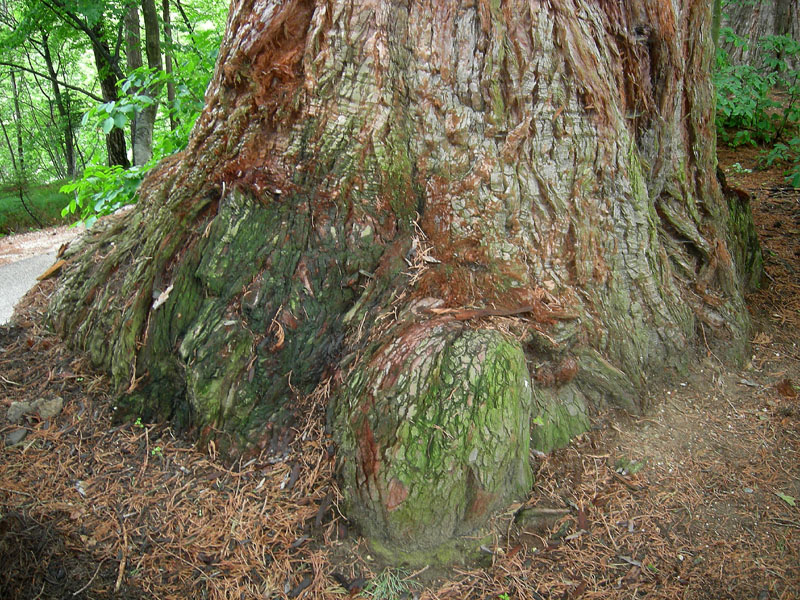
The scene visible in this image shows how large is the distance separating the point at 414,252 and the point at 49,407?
2258 mm

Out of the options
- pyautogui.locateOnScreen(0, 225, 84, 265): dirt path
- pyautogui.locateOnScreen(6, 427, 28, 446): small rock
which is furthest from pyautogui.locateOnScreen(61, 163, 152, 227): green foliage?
pyautogui.locateOnScreen(0, 225, 84, 265): dirt path

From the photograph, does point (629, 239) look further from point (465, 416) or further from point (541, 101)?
point (465, 416)

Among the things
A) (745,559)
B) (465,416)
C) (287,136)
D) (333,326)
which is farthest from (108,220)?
(745,559)

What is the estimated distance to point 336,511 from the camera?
2.44 meters

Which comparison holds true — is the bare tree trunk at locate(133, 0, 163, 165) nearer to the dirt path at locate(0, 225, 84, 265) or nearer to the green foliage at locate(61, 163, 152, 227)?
the dirt path at locate(0, 225, 84, 265)

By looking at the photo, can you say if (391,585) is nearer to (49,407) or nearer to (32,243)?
(49,407)

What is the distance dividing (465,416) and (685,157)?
91.1 inches

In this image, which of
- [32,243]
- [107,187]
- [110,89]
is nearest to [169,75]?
[107,187]

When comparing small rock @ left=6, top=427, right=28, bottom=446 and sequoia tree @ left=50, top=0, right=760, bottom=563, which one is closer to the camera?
sequoia tree @ left=50, top=0, right=760, bottom=563

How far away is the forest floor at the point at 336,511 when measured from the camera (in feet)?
7.16

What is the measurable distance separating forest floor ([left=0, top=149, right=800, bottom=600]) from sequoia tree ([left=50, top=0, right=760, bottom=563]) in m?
0.15

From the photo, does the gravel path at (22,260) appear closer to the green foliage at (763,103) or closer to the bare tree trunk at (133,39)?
the bare tree trunk at (133,39)

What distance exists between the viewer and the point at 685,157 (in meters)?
3.25

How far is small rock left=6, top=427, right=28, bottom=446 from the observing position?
8.91 ft
